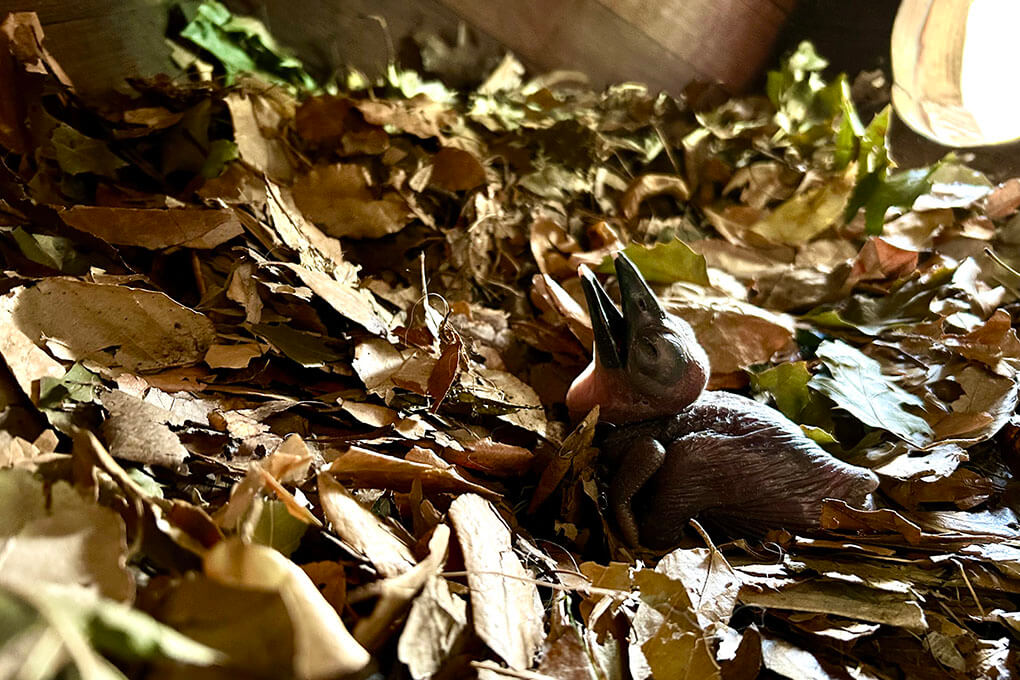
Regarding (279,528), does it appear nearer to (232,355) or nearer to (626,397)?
(232,355)

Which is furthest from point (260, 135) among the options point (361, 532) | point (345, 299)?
point (361, 532)

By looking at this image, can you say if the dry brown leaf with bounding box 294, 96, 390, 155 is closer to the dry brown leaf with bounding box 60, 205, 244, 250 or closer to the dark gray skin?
the dry brown leaf with bounding box 60, 205, 244, 250

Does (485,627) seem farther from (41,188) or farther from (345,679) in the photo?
(41,188)

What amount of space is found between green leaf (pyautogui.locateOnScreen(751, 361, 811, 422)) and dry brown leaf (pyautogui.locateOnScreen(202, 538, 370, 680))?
2.76 ft

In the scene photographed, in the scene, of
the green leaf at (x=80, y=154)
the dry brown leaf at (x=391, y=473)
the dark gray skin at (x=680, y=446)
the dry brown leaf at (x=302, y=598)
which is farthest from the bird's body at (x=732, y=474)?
the green leaf at (x=80, y=154)

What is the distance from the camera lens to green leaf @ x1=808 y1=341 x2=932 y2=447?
109 cm

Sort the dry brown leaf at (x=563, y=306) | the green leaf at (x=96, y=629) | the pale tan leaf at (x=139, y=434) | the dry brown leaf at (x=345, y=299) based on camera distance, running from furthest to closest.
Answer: the dry brown leaf at (x=563, y=306) < the dry brown leaf at (x=345, y=299) < the pale tan leaf at (x=139, y=434) < the green leaf at (x=96, y=629)

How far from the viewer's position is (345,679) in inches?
21.4

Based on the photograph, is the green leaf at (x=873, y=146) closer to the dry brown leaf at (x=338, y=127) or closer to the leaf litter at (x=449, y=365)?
the leaf litter at (x=449, y=365)

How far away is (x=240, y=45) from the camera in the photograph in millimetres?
1448

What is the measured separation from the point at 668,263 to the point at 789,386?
0.31 meters

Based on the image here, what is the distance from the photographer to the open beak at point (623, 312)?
1075 millimetres

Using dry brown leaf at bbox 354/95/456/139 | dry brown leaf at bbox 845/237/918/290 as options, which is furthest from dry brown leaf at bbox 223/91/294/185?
dry brown leaf at bbox 845/237/918/290

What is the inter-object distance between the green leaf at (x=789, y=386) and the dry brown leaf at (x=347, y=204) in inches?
27.4
